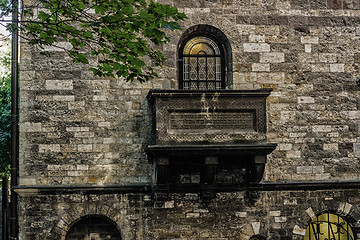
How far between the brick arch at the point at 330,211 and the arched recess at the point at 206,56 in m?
3.18

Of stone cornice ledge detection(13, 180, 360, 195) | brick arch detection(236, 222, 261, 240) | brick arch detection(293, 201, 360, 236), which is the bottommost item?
brick arch detection(236, 222, 261, 240)

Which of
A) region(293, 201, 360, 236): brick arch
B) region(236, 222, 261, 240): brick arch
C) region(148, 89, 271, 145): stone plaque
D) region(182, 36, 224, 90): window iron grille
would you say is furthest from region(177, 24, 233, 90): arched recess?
region(293, 201, 360, 236): brick arch

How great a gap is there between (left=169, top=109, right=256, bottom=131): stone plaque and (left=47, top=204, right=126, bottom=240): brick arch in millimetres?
2151

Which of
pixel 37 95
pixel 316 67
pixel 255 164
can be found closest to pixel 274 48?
pixel 316 67

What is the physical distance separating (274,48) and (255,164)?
2.63 m

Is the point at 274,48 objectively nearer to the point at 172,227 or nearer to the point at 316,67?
the point at 316,67

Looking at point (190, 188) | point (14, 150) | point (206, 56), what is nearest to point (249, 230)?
point (190, 188)

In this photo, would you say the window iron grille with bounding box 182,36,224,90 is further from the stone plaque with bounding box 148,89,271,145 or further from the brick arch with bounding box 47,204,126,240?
the brick arch with bounding box 47,204,126,240

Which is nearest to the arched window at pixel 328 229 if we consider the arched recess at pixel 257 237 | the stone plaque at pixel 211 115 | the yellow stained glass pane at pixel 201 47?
the arched recess at pixel 257 237

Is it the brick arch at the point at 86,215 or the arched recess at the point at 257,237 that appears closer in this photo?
the brick arch at the point at 86,215

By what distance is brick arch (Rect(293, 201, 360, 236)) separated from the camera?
9.20 metres

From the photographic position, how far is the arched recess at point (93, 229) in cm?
906

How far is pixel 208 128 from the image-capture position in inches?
340

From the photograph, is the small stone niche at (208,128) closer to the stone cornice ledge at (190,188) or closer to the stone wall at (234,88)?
the stone cornice ledge at (190,188)
